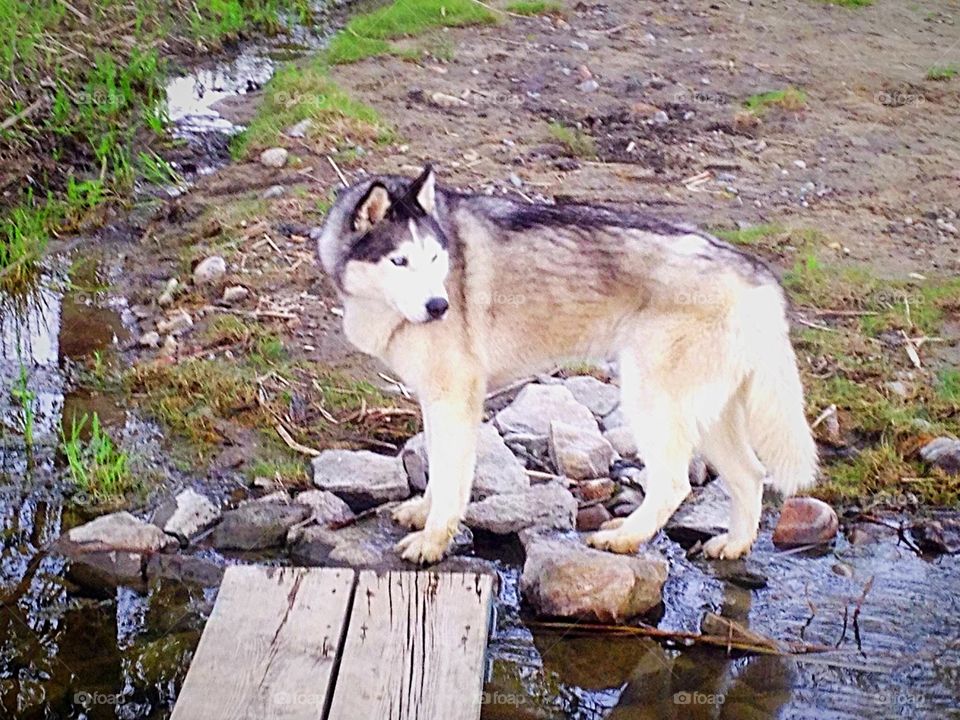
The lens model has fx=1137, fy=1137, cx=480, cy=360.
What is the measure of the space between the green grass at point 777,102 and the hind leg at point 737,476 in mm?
5200

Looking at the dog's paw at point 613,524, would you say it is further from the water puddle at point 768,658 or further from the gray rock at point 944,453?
the gray rock at point 944,453

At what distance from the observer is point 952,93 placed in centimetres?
955

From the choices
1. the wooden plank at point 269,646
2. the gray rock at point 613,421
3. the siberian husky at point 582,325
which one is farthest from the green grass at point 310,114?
the wooden plank at point 269,646

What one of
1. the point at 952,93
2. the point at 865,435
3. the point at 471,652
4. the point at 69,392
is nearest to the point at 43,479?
the point at 69,392

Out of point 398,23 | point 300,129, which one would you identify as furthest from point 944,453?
point 398,23

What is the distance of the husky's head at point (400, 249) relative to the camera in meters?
3.92

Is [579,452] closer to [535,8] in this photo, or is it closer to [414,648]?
[414,648]

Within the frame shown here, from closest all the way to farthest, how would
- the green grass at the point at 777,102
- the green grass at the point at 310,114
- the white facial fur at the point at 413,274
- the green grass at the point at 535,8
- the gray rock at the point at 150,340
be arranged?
1. the white facial fur at the point at 413,274
2. the gray rock at the point at 150,340
3. the green grass at the point at 310,114
4. the green grass at the point at 777,102
5. the green grass at the point at 535,8

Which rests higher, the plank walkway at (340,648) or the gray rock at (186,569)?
the plank walkway at (340,648)

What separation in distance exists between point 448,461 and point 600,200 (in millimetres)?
3479

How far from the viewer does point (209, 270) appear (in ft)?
21.6

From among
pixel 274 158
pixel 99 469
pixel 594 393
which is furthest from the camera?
pixel 274 158

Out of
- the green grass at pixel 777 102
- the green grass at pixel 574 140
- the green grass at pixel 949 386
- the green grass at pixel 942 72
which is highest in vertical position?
the green grass at pixel 942 72

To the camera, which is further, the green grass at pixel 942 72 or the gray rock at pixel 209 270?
the green grass at pixel 942 72
